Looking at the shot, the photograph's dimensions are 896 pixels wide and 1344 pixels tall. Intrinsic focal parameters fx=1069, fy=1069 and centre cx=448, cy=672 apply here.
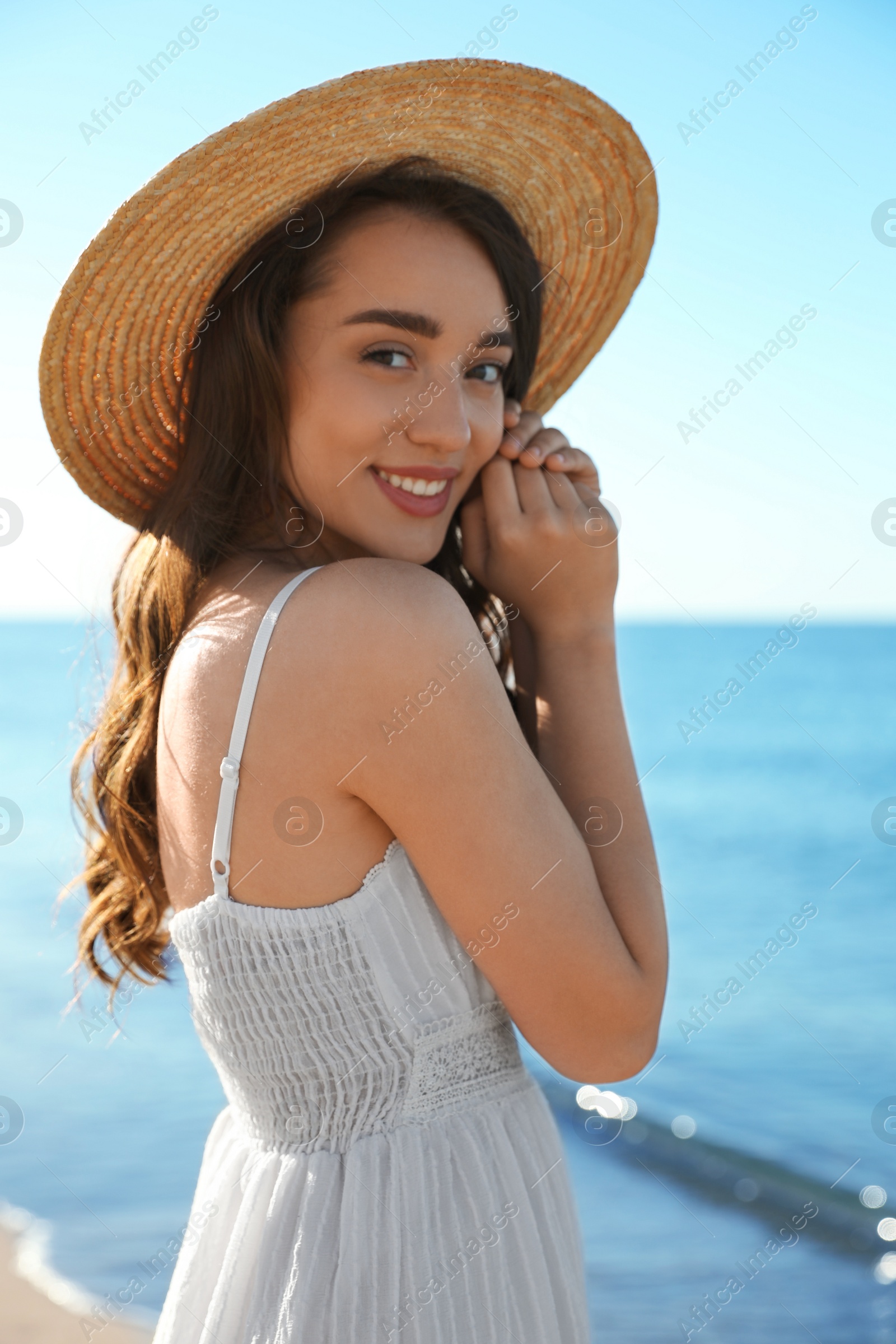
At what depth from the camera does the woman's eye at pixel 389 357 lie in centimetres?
170

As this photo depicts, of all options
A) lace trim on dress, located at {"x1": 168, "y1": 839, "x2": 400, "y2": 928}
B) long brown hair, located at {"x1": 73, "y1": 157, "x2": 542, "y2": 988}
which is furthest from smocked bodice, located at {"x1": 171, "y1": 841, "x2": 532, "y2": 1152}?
long brown hair, located at {"x1": 73, "y1": 157, "x2": 542, "y2": 988}

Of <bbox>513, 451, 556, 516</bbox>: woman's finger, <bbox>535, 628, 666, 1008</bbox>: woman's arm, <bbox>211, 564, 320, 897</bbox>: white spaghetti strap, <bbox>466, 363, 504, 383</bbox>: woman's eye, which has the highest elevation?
<bbox>466, 363, 504, 383</bbox>: woman's eye

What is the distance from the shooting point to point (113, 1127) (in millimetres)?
5691

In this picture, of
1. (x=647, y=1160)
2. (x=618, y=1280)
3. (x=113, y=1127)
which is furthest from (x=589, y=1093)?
(x=113, y=1127)

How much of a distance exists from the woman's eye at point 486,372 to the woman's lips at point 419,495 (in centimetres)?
22

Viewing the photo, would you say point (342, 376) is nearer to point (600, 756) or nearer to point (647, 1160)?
point (600, 756)

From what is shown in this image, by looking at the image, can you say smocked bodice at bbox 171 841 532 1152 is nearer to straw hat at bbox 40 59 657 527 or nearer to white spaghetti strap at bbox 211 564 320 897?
white spaghetti strap at bbox 211 564 320 897

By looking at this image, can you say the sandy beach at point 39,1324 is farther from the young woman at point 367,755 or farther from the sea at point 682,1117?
the young woman at point 367,755

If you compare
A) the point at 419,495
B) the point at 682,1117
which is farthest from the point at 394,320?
the point at 682,1117

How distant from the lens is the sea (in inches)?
172

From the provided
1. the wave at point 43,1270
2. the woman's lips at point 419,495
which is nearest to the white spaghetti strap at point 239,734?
the woman's lips at point 419,495

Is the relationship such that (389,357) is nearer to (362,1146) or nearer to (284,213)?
(284,213)

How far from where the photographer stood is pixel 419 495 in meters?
1.80

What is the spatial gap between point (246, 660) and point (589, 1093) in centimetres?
588
